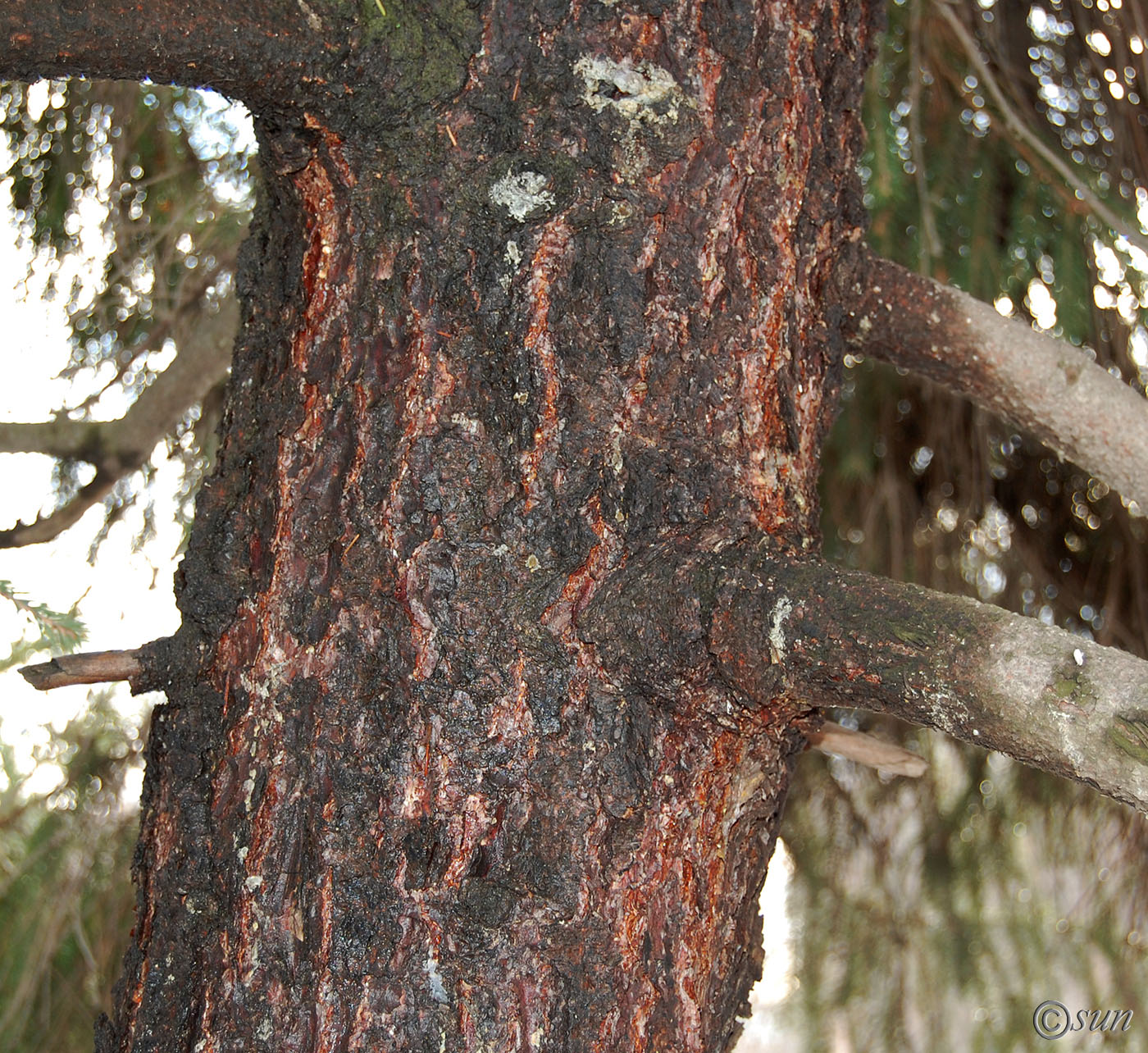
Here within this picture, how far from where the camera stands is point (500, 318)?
0.84m

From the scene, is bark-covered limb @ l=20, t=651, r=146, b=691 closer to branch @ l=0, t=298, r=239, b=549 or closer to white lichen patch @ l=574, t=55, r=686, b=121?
branch @ l=0, t=298, r=239, b=549

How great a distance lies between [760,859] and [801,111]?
0.57 metres

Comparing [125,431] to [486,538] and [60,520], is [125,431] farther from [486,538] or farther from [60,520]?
[486,538]

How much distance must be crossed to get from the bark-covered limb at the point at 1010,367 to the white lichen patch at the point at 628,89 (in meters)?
0.23

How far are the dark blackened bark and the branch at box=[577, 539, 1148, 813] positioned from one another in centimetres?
1

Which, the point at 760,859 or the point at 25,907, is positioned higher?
the point at 760,859

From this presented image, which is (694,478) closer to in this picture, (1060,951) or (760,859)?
(760,859)

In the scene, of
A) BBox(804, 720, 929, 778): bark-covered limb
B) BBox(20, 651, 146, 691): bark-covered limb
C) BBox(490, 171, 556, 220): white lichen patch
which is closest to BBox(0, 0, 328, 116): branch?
BBox(490, 171, 556, 220): white lichen patch

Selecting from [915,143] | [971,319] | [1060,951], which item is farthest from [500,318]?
[1060,951]

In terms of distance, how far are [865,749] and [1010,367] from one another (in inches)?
13.1

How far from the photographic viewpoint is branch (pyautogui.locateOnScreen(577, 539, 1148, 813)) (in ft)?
2.08

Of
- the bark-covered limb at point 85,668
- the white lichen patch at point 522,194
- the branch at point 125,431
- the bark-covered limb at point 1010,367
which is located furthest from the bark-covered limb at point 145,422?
the bark-covered limb at point 1010,367

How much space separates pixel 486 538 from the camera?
0.82 meters

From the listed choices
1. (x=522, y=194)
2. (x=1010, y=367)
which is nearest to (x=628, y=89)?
(x=522, y=194)
